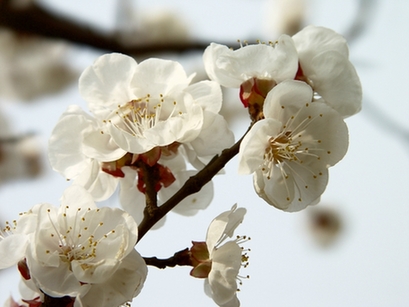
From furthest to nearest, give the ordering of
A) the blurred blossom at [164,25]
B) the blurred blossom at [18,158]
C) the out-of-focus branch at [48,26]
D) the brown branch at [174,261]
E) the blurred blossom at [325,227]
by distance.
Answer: the blurred blossom at [325,227], the blurred blossom at [164,25], the blurred blossom at [18,158], the out-of-focus branch at [48,26], the brown branch at [174,261]

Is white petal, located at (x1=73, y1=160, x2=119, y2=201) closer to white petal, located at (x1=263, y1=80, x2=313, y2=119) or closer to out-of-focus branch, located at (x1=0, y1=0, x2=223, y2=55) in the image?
white petal, located at (x1=263, y1=80, x2=313, y2=119)

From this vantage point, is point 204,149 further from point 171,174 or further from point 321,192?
point 321,192

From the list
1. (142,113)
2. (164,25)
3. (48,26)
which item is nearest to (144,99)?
(142,113)

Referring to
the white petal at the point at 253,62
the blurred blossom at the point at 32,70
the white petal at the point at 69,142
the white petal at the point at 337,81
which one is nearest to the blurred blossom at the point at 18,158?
the blurred blossom at the point at 32,70

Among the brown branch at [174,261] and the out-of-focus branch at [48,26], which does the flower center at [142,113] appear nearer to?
the brown branch at [174,261]

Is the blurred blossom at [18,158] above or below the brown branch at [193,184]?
below

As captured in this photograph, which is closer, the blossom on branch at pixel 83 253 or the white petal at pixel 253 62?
the blossom on branch at pixel 83 253
